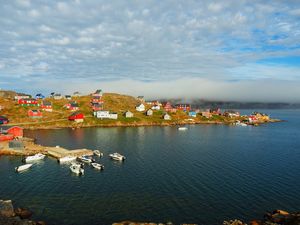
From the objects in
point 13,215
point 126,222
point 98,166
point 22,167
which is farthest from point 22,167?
point 126,222

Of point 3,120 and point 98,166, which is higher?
point 3,120

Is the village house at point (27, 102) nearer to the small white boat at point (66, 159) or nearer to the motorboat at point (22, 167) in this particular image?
the small white boat at point (66, 159)

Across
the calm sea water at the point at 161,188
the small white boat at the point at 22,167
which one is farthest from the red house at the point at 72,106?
the small white boat at the point at 22,167

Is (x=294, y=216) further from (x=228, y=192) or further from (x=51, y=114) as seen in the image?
(x=51, y=114)

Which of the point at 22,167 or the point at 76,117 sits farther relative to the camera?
the point at 76,117

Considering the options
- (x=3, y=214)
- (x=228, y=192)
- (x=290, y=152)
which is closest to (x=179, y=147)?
(x=290, y=152)

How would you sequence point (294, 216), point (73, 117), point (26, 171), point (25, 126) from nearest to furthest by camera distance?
1. point (294, 216)
2. point (26, 171)
3. point (25, 126)
4. point (73, 117)

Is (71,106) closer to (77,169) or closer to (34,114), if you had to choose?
(34,114)
